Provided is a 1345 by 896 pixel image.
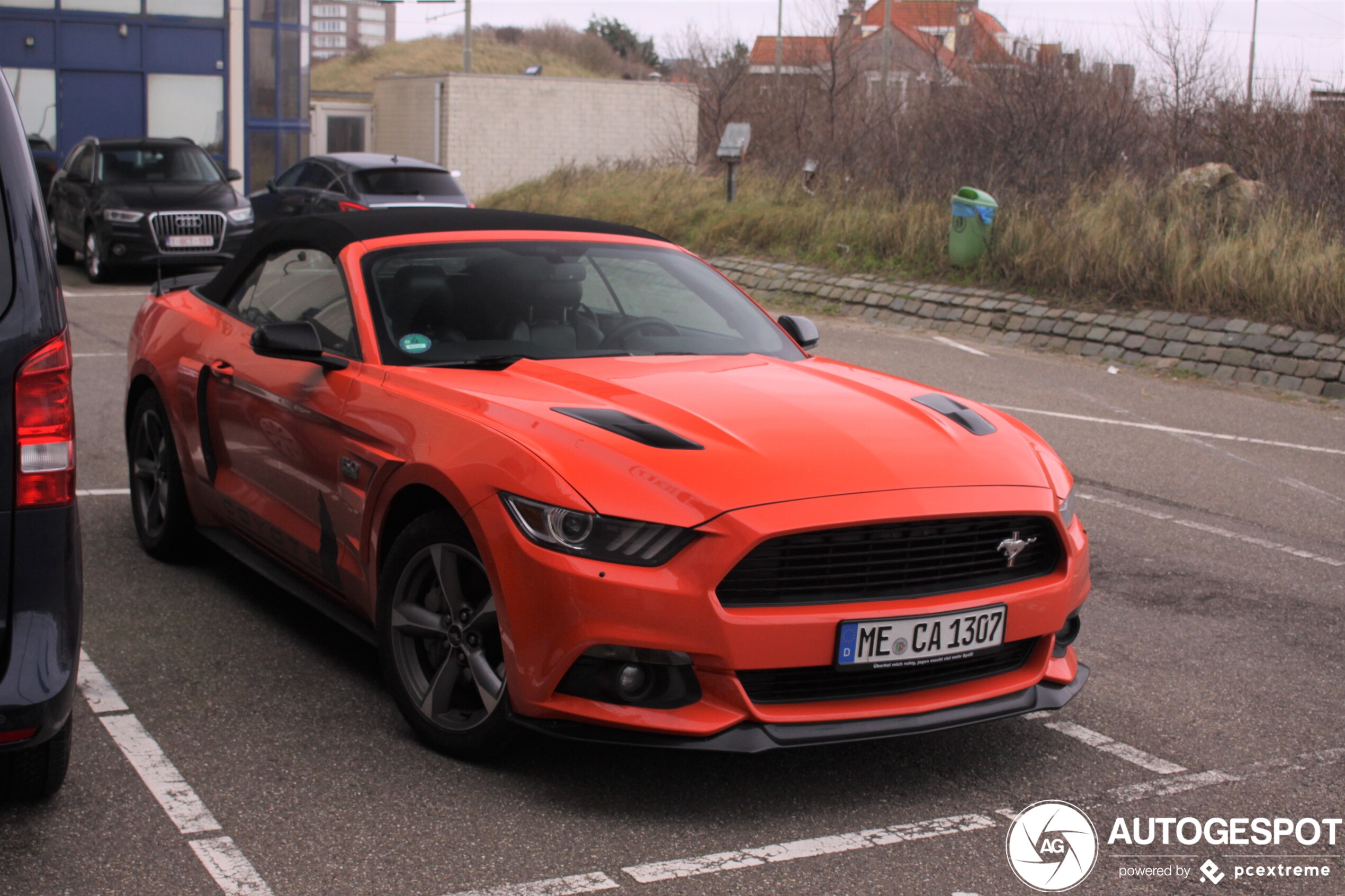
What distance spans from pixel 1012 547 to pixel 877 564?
431 mm

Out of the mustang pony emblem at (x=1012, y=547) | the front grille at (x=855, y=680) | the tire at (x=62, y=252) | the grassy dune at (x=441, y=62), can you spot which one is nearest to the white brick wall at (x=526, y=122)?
the tire at (x=62, y=252)

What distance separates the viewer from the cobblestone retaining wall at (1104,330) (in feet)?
40.4

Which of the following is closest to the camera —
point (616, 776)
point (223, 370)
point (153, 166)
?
point (616, 776)

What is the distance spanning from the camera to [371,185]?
19.8m

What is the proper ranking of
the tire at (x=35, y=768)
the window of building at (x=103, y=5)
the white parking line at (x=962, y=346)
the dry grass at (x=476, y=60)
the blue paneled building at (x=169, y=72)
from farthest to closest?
the dry grass at (x=476, y=60) < the window of building at (x=103, y=5) < the blue paneled building at (x=169, y=72) < the white parking line at (x=962, y=346) < the tire at (x=35, y=768)

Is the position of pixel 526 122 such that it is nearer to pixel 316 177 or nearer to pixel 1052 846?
pixel 316 177

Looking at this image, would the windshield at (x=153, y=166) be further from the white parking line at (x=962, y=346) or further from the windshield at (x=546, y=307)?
the windshield at (x=546, y=307)

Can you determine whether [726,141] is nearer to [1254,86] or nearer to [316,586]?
[1254,86]

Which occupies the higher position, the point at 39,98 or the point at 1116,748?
the point at 39,98

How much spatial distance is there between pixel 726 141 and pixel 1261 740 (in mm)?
17791

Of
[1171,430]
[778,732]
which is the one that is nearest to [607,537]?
[778,732]

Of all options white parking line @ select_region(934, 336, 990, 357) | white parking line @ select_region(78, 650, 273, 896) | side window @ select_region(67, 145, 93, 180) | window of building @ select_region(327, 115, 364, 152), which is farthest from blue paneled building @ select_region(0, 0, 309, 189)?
white parking line @ select_region(78, 650, 273, 896)

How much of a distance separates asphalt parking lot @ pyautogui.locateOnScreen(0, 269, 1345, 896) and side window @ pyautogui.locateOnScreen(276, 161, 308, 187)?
1622 cm

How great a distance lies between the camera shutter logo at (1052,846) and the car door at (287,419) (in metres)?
2.07
